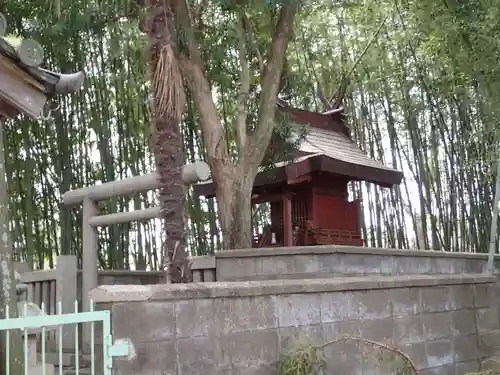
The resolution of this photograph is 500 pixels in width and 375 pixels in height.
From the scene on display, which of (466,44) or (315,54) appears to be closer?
(466,44)

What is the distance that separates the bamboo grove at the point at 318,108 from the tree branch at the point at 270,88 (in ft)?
2.71

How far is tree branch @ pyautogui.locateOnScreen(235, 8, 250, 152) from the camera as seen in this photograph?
6973 millimetres

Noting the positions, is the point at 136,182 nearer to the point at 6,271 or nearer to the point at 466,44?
the point at 6,271

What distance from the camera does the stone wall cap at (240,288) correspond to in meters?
2.96

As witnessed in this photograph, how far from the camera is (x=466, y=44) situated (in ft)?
20.7

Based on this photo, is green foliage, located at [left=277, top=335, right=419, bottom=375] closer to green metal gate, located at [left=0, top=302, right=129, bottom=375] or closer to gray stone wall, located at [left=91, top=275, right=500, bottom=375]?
gray stone wall, located at [left=91, top=275, right=500, bottom=375]

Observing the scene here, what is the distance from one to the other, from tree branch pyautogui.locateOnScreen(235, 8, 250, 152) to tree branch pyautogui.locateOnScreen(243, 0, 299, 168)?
160 mm

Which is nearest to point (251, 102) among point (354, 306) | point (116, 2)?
point (116, 2)

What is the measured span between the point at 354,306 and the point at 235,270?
209cm

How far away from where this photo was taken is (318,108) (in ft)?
39.3

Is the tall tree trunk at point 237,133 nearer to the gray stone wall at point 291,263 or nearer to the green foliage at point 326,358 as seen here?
the gray stone wall at point 291,263

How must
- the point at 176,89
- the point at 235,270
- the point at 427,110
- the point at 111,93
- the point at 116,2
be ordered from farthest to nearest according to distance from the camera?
the point at 427,110 < the point at 111,93 < the point at 116,2 < the point at 235,270 < the point at 176,89

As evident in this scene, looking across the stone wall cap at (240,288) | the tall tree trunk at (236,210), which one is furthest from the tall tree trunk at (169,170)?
the tall tree trunk at (236,210)

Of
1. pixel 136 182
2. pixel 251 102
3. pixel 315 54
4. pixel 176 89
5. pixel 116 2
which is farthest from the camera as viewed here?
pixel 315 54
